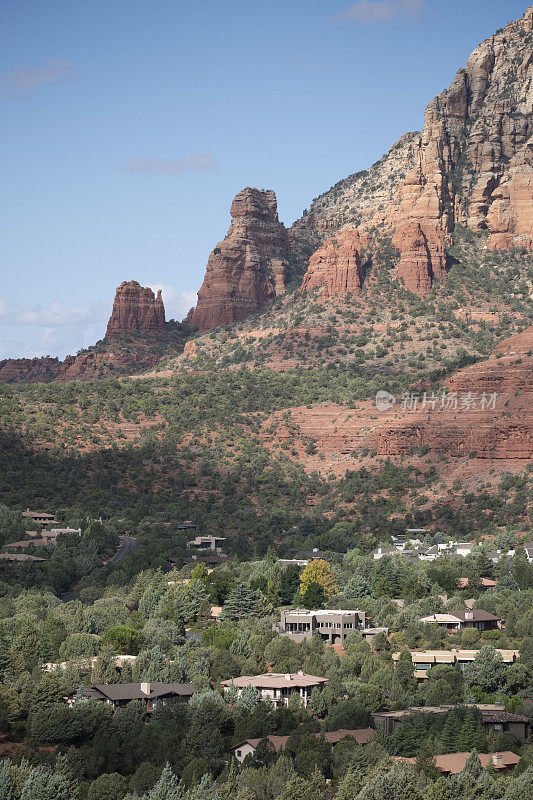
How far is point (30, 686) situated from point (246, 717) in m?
11.1

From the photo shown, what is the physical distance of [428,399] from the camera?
139125mm

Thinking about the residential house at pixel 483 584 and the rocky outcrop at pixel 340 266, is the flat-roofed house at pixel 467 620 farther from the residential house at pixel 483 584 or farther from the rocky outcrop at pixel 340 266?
the rocky outcrop at pixel 340 266

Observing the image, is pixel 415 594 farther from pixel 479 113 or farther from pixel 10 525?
pixel 479 113

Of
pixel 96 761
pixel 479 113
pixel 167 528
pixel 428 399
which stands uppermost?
pixel 479 113

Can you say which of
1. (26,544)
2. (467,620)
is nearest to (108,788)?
(467,620)

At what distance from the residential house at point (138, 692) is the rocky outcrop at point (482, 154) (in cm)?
9974

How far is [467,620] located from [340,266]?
3536 inches

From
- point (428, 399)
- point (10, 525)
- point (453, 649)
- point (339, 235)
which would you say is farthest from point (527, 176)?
point (453, 649)

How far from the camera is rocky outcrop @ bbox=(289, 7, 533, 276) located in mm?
172125

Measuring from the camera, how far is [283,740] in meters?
65.9

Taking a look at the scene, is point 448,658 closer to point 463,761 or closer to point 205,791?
point 463,761

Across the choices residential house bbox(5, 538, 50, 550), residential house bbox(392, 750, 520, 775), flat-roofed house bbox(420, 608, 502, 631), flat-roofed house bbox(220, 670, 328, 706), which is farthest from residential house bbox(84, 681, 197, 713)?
residential house bbox(5, 538, 50, 550)

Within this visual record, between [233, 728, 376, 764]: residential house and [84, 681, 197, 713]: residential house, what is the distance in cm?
743

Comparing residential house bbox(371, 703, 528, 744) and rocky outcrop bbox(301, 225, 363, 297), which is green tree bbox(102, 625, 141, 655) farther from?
rocky outcrop bbox(301, 225, 363, 297)
